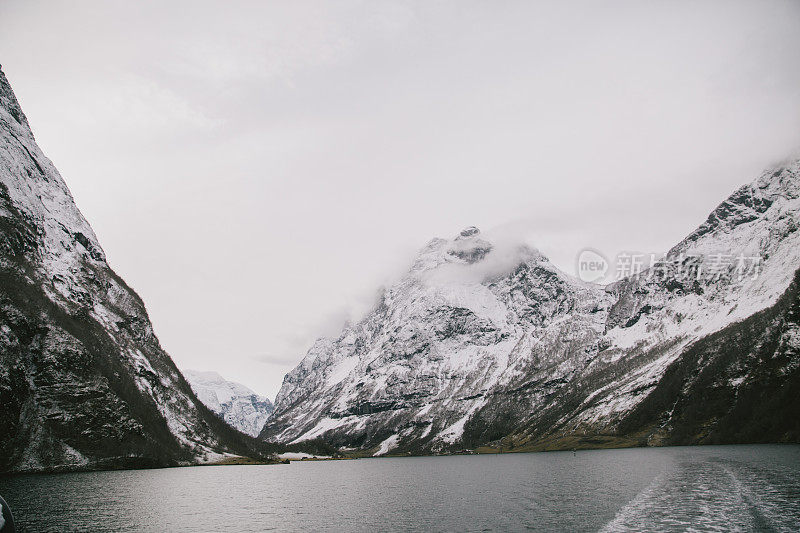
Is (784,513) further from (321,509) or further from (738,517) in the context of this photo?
(321,509)

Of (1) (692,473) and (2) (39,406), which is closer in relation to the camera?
(1) (692,473)

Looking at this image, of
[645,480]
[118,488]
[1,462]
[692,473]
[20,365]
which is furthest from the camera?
[20,365]

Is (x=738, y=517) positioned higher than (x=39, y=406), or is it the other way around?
(x=39, y=406)

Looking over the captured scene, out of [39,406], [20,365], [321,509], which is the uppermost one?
[20,365]

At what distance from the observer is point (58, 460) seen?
617 ft

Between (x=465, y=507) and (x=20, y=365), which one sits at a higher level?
(x=20, y=365)

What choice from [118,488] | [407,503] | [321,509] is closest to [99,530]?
[321,509]

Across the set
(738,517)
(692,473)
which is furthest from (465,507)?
(692,473)

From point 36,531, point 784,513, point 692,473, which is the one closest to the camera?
point 784,513

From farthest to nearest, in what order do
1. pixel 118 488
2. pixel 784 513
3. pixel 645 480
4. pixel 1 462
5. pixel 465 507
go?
pixel 1 462, pixel 118 488, pixel 645 480, pixel 465 507, pixel 784 513

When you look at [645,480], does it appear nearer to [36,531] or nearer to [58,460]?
[36,531]

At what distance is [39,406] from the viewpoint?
637 ft

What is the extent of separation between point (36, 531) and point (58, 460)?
15749 centimetres

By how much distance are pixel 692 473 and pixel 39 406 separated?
219704 millimetres
